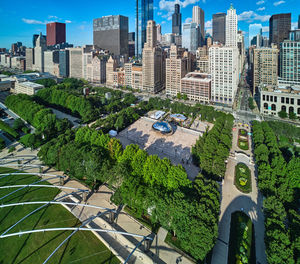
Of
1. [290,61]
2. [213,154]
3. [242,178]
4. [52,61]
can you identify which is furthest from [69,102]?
[52,61]

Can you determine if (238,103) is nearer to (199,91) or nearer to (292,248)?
(199,91)

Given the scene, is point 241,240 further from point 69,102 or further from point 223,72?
point 223,72

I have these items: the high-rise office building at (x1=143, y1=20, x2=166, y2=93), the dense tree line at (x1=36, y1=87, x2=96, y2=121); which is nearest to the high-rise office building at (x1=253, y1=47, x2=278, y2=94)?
the high-rise office building at (x1=143, y1=20, x2=166, y2=93)

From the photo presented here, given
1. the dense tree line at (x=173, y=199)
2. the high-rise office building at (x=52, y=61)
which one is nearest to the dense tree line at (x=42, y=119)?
the dense tree line at (x=173, y=199)

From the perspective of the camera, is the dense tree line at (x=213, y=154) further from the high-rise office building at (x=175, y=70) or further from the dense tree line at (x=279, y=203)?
the high-rise office building at (x=175, y=70)

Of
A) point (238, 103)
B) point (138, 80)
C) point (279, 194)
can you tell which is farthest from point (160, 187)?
point (138, 80)

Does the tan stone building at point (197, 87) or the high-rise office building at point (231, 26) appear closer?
the tan stone building at point (197, 87)

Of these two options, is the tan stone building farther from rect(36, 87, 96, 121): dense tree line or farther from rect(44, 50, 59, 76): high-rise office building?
rect(44, 50, 59, 76): high-rise office building
